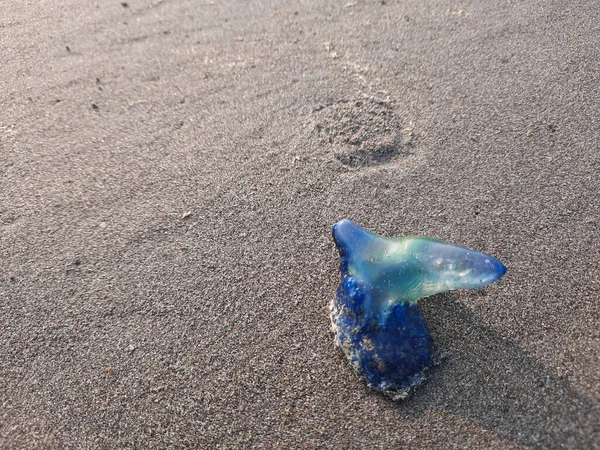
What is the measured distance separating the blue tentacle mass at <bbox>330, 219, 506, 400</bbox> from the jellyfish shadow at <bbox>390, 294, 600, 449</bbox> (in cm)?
7

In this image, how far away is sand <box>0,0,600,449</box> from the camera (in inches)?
57.4

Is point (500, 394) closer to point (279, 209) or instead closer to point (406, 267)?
point (406, 267)

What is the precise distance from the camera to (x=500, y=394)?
144cm

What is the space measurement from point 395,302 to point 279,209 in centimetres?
63

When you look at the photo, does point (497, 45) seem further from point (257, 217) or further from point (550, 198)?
point (257, 217)

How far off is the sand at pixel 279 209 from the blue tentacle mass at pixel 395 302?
57 mm

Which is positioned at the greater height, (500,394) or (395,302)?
(395,302)

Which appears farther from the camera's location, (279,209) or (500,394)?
(279,209)

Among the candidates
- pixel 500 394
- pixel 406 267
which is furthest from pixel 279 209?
pixel 500 394

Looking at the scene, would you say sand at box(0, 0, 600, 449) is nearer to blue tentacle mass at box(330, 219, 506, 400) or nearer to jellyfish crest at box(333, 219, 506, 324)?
blue tentacle mass at box(330, 219, 506, 400)

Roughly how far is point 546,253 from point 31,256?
1.74 metres

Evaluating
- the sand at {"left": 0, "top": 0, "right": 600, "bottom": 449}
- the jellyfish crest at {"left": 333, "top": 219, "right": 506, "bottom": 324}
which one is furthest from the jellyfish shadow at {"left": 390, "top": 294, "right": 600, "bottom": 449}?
the jellyfish crest at {"left": 333, "top": 219, "right": 506, "bottom": 324}

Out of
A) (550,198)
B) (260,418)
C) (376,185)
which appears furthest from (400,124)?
(260,418)

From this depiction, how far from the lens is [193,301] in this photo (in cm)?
170
